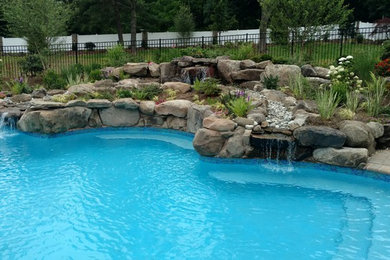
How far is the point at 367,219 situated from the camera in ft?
19.1

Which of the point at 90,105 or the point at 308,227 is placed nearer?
the point at 308,227

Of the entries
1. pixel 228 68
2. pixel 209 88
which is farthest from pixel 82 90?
pixel 228 68

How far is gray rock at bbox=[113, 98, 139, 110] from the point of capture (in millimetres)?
10953

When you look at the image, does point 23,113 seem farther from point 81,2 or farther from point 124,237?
point 81,2

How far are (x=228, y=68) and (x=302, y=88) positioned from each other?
2.86 m

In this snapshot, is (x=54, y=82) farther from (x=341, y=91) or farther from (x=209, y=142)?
(x=341, y=91)

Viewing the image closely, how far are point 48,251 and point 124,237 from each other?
0.99m

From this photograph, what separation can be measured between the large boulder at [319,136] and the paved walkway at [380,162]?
659mm

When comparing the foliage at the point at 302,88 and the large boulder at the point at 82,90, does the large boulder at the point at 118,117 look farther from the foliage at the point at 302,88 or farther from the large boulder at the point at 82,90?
the foliage at the point at 302,88

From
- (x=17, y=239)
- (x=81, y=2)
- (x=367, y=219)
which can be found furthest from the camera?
(x=81, y=2)

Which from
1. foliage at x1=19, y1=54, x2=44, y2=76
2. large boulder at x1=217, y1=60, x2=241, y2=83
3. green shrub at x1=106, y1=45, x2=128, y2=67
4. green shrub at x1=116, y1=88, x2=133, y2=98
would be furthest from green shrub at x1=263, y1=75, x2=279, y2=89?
foliage at x1=19, y1=54, x2=44, y2=76

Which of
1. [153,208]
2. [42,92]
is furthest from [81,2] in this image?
[153,208]

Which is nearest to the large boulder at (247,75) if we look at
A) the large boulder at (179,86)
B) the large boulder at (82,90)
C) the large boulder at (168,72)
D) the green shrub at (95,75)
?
the large boulder at (179,86)

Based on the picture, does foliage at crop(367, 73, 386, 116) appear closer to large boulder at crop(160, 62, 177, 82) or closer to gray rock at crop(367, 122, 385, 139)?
gray rock at crop(367, 122, 385, 139)
